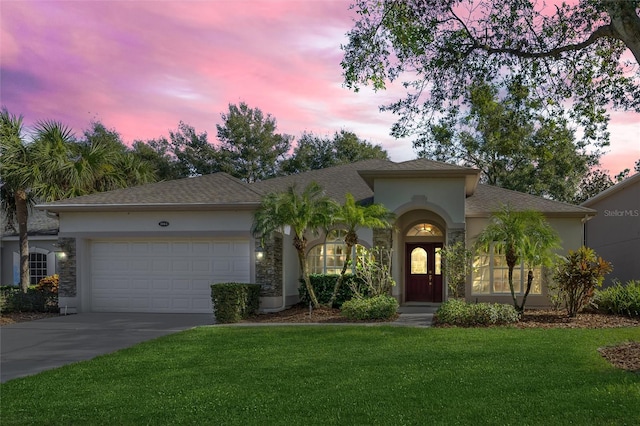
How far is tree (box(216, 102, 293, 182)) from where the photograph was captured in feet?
124

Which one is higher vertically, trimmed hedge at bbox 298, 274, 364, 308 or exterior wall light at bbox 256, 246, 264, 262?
exterior wall light at bbox 256, 246, 264, 262

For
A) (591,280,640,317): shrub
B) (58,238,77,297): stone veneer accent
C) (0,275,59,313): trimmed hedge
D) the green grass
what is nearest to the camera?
the green grass

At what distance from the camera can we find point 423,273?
18.9 metres

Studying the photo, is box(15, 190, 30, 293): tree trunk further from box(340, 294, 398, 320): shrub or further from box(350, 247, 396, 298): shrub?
box(340, 294, 398, 320): shrub

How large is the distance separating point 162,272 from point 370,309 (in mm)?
6708

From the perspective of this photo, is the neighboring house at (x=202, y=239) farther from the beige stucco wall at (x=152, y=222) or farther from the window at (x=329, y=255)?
the window at (x=329, y=255)

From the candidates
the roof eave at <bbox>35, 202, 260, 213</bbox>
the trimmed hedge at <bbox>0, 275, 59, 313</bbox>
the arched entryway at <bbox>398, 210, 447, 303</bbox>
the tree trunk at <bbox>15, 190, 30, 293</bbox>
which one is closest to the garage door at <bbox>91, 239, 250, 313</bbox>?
the roof eave at <bbox>35, 202, 260, 213</bbox>

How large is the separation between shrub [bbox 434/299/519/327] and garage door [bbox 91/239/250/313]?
6087 mm

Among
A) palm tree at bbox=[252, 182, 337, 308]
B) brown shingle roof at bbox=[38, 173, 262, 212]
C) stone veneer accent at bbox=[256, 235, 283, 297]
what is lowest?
stone veneer accent at bbox=[256, 235, 283, 297]

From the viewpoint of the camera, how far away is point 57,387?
25.1 ft

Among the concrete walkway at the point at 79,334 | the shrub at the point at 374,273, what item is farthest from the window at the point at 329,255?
the concrete walkway at the point at 79,334

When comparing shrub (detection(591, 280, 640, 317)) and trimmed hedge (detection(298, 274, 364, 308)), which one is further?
trimmed hedge (detection(298, 274, 364, 308))

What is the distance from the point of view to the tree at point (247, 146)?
37.9 metres

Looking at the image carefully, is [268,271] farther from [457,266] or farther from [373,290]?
[457,266]
